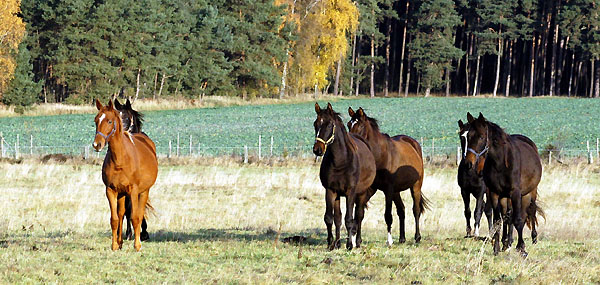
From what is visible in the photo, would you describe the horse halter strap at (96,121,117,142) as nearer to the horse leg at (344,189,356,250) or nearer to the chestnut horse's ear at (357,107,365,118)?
the horse leg at (344,189,356,250)

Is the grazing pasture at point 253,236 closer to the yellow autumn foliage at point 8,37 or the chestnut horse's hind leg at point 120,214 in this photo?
the chestnut horse's hind leg at point 120,214

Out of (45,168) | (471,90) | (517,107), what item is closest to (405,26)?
(471,90)

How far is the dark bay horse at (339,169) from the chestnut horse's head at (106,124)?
9.16 feet

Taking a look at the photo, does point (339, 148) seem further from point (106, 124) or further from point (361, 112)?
point (106, 124)

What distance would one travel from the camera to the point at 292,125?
161ft

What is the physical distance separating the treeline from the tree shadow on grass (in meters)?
42.2

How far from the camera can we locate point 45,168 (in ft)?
84.2

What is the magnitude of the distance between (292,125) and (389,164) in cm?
3657

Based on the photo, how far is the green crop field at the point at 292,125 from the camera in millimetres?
39156

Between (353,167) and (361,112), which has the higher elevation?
(361,112)

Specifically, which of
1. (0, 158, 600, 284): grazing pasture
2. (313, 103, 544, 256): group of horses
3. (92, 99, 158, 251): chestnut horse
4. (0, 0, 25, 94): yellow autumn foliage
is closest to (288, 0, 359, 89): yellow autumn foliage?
(0, 0, 25, 94): yellow autumn foliage

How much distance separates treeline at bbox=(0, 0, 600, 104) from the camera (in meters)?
59.4

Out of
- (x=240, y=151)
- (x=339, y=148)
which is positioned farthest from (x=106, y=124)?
(x=240, y=151)

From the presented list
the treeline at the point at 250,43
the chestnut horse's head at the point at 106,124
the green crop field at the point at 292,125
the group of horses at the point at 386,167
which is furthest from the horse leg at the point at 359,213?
the treeline at the point at 250,43
